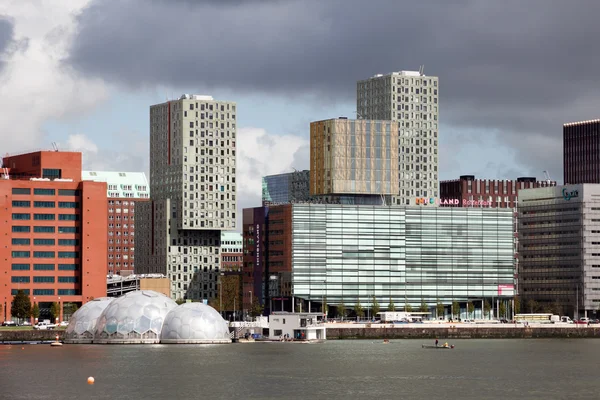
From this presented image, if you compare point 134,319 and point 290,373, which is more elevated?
point 134,319

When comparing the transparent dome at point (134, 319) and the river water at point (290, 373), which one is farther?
the transparent dome at point (134, 319)

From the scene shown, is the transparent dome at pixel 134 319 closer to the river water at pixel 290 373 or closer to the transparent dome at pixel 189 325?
the transparent dome at pixel 189 325

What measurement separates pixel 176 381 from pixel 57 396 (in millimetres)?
17695

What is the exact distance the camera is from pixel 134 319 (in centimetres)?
19338

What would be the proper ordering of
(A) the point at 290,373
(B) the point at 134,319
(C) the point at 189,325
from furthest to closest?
(B) the point at 134,319 < (C) the point at 189,325 < (A) the point at 290,373

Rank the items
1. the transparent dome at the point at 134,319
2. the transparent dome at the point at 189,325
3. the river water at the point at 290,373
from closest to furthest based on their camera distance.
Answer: the river water at the point at 290,373
the transparent dome at the point at 189,325
the transparent dome at the point at 134,319

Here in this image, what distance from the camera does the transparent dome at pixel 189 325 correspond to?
19225cm

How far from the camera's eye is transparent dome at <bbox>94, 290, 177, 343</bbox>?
193125 mm

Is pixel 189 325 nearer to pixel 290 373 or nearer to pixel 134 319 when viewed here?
pixel 134 319

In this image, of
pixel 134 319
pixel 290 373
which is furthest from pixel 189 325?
pixel 290 373

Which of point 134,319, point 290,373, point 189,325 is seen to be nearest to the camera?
point 290,373

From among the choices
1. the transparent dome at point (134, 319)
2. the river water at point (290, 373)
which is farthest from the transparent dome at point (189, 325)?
the river water at point (290, 373)

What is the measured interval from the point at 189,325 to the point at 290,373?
56.1 m

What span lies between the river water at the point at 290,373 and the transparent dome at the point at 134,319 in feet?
10.5
